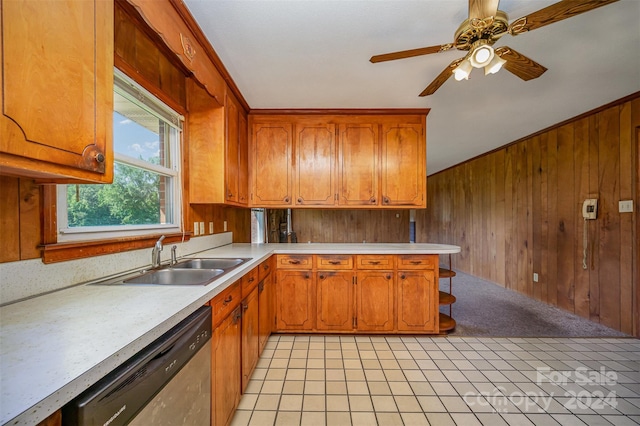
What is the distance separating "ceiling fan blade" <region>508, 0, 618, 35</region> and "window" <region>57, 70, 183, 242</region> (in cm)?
210

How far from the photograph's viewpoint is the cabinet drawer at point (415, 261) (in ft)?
8.11

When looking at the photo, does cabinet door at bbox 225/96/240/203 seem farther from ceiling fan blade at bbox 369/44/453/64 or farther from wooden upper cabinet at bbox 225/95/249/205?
ceiling fan blade at bbox 369/44/453/64

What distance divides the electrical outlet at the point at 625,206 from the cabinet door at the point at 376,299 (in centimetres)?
241

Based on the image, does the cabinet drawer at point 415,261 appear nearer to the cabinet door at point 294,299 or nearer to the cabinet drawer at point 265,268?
the cabinet door at point 294,299

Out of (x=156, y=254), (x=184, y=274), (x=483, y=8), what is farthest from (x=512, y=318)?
(x=156, y=254)

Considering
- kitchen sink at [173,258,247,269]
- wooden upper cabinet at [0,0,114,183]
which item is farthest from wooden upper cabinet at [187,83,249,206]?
wooden upper cabinet at [0,0,114,183]

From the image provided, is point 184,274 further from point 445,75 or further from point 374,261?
point 445,75

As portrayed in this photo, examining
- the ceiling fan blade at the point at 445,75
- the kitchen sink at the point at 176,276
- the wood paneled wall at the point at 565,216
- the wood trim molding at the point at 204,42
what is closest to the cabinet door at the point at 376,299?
the kitchen sink at the point at 176,276

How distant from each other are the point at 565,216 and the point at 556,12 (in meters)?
2.97

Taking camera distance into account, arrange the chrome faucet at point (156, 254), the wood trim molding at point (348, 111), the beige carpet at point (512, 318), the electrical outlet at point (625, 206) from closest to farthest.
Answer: the chrome faucet at point (156, 254), the electrical outlet at point (625, 206), the beige carpet at point (512, 318), the wood trim molding at point (348, 111)

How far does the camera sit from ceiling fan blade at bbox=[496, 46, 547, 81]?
139cm

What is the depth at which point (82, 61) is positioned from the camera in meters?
0.81

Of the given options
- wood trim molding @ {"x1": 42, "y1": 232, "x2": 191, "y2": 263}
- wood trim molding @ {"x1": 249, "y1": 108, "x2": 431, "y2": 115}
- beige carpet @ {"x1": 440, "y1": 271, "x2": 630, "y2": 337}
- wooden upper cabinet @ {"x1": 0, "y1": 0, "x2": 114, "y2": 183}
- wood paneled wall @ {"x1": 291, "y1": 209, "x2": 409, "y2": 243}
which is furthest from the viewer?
wood paneled wall @ {"x1": 291, "y1": 209, "x2": 409, "y2": 243}

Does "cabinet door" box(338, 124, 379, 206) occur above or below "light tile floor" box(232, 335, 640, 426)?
above
